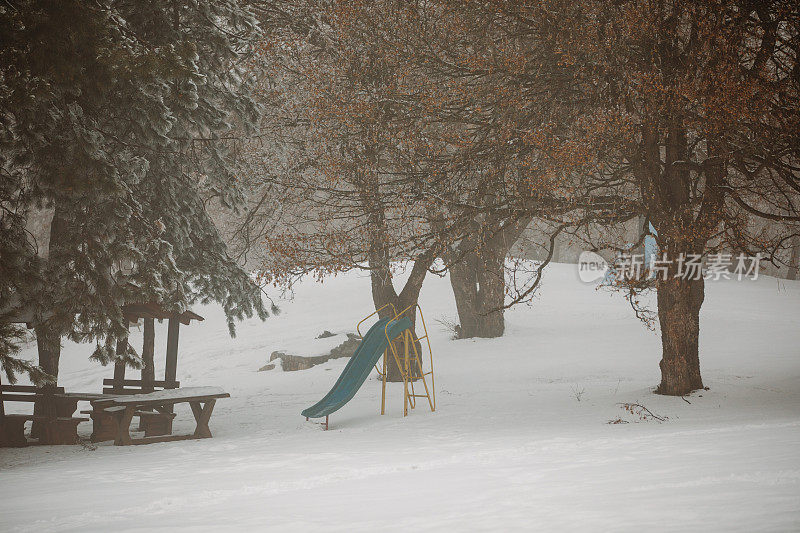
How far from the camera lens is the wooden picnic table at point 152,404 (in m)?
10.2

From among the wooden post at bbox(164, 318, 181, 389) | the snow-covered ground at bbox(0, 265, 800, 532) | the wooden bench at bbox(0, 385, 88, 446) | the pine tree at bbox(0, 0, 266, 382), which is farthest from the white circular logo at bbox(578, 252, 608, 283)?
the wooden bench at bbox(0, 385, 88, 446)

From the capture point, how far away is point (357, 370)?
11789 mm

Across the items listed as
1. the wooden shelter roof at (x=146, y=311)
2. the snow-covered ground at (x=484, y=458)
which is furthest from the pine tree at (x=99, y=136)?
the snow-covered ground at (x=484, y=458)

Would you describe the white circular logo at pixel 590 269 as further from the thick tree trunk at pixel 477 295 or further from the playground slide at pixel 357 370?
the playground slide at pixel 357 370

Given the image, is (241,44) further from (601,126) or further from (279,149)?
(601,126)

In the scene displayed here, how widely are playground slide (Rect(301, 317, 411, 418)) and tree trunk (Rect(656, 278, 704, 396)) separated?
4.31 m

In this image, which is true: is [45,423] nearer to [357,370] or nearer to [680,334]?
[357,370]

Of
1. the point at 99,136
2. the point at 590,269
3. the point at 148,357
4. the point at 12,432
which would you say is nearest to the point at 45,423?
the point at 12,432

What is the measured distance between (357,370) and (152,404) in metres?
3.25

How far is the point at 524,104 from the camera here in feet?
36.8

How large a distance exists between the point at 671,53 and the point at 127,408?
31.4ft

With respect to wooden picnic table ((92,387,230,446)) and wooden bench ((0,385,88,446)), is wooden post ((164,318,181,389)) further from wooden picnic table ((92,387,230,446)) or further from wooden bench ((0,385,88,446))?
wooden bench ((0,385,88,446))

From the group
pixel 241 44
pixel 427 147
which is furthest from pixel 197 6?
pixel 427 147

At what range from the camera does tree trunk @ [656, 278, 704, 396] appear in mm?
11531
